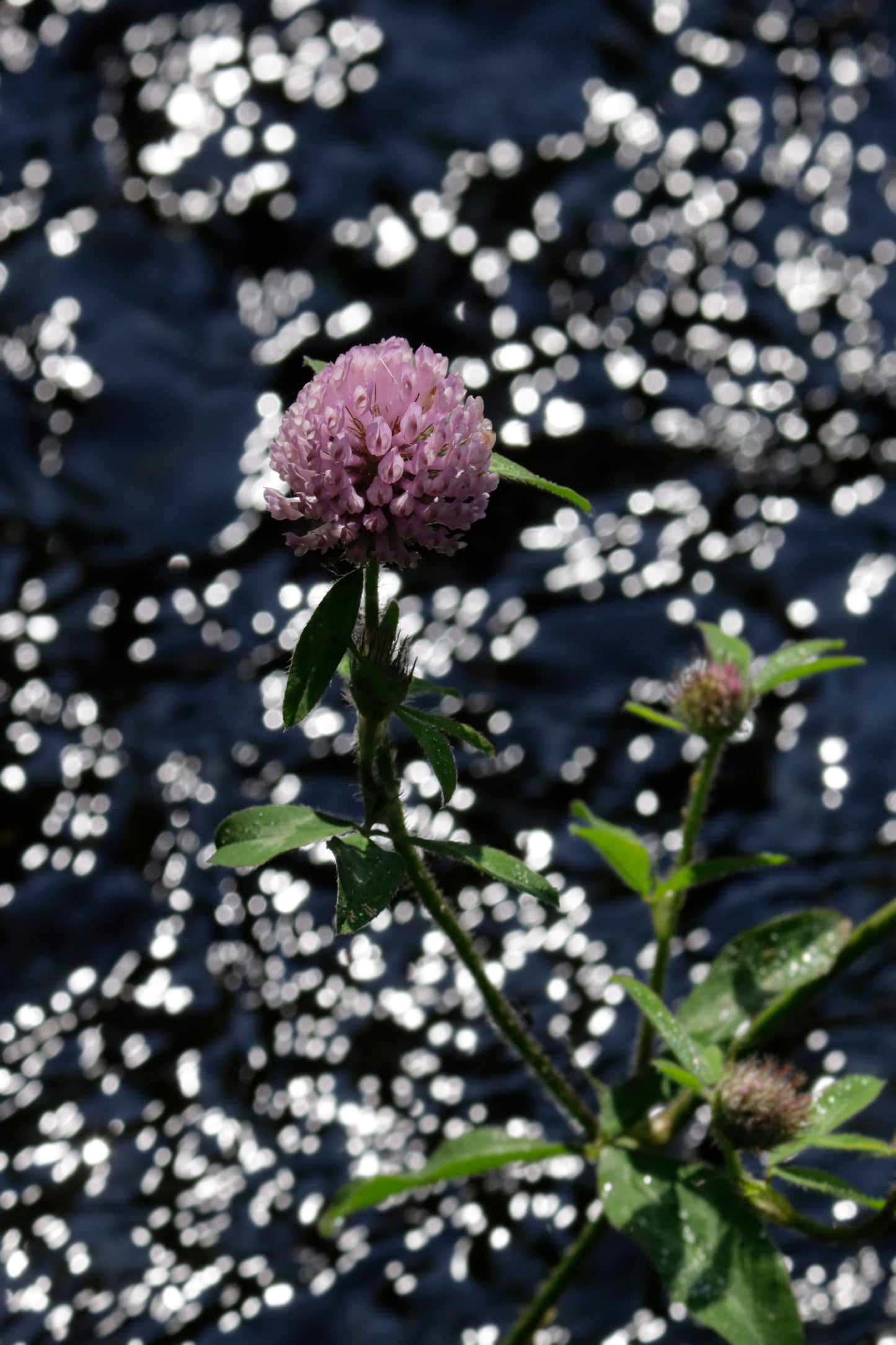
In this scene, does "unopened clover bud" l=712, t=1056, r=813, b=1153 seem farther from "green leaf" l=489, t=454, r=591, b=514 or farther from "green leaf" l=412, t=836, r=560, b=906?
"green leaf" l=489, t=454, r=591, b=514

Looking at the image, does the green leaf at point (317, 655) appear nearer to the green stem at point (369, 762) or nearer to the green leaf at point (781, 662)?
the green stem at point (369, 762)

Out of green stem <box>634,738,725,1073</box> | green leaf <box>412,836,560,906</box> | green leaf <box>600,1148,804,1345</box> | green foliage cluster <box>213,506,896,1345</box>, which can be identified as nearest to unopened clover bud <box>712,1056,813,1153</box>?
green foliage cluster <box>213,506,896,1345</box>

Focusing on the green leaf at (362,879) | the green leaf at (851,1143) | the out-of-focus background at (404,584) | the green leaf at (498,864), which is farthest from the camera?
the out-of-focus background at (404,584)

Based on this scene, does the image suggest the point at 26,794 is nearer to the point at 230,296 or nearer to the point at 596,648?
the point at 596,648

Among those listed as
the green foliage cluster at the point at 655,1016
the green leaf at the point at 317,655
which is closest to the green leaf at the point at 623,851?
the green foliage cluster at the point at 655,1016

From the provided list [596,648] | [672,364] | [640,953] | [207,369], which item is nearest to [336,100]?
[207,369]
